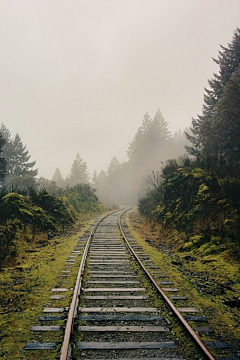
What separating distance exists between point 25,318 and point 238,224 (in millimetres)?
7964

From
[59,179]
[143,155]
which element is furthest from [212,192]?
[59,179]

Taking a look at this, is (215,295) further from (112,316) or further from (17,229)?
(17,229)

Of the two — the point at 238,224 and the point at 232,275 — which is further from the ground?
the point at 238,224

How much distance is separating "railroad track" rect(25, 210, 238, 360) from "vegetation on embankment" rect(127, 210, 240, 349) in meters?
0.26

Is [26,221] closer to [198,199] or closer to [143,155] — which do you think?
[198,199]

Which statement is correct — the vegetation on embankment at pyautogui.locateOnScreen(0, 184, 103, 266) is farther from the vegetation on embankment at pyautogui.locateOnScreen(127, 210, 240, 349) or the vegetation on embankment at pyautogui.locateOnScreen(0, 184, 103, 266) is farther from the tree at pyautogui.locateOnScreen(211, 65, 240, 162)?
the tree at pyautogui.locateOnScreen(211, 65, 240, 162)

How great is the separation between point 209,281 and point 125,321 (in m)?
3.49

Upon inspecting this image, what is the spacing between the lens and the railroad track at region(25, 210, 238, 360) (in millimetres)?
3291

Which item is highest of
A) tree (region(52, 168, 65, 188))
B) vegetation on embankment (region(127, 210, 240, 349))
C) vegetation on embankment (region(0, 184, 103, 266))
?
tree (region(52, 168, 65, 188))

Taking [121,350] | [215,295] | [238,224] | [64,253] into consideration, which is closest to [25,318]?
[121,350]

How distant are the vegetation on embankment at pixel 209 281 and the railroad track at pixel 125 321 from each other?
26cm

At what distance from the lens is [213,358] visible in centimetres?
300

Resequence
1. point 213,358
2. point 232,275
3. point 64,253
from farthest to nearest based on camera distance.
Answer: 1. point 64,253
2. point 232,275
3. point 213,358

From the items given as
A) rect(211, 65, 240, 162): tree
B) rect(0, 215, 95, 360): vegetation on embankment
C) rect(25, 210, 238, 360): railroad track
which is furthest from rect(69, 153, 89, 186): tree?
rect(25, 210, 238, 360): railroad track
